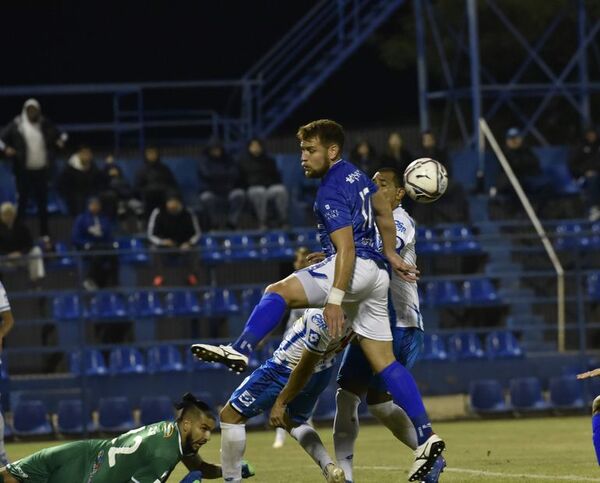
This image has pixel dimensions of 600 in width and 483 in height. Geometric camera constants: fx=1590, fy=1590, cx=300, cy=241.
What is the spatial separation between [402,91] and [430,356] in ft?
46.8

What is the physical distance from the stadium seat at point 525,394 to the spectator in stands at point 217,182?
5805 millimetres

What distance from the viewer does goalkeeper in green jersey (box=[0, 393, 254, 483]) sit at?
1017 cm

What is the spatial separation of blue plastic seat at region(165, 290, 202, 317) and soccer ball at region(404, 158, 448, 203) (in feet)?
32.0

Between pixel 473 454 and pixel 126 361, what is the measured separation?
272 inches

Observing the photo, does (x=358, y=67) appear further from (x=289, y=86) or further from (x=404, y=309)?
(x=404, y=309)

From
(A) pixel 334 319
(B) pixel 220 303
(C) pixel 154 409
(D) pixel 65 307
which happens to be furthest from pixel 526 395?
(A) pixel 334 319

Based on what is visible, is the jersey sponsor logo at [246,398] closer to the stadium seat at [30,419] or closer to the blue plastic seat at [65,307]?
the stadium seat at [30,419]

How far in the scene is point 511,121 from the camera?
3381 centimetres

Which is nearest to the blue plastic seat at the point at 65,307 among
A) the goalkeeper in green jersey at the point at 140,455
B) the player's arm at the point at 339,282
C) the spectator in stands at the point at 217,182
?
the spectator in stands at the point at 217,182

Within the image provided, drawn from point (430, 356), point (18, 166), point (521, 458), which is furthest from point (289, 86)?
A: point (521, 458)

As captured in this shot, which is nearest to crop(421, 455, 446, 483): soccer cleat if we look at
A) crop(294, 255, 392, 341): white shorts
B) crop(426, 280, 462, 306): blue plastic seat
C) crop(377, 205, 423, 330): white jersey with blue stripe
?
crop(294, 255, 392, 341): white shorts

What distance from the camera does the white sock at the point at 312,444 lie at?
1064cm

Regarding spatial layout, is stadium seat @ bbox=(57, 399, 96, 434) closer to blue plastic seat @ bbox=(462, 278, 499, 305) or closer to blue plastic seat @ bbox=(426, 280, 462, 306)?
blue plastic seat @ bbox=(426, 280, 462, 306)

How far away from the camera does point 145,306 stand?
69.9 ft
